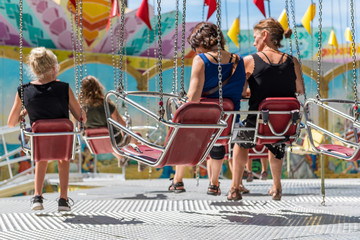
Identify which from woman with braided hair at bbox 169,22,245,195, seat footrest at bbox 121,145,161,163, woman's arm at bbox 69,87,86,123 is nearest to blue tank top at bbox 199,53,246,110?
woman with braided hair at bbox 169,22,245,195

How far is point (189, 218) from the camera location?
3.88 metres

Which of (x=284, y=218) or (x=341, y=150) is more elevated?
(x=341, y=150)

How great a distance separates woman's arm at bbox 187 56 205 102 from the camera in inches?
148

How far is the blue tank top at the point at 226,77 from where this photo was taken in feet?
12.6

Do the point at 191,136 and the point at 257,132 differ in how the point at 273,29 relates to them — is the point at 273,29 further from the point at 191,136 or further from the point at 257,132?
the point at 191,136

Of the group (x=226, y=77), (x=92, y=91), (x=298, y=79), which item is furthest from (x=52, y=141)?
(x=298, y=79)

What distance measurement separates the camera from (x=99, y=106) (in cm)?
550

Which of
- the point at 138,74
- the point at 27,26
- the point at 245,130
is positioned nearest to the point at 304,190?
the point at 245,130

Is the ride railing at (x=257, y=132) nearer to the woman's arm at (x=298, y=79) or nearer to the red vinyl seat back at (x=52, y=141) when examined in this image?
the woman's arm at (x=298, y=79)

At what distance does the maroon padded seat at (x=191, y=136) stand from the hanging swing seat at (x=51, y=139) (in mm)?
838

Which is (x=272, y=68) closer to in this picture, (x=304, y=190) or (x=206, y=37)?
(x=206, y=37)

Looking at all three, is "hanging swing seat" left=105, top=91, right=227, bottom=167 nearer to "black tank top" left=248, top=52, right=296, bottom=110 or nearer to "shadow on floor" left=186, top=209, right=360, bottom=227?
"shadow on floor" left=186, top=209, right=360, bottom=227

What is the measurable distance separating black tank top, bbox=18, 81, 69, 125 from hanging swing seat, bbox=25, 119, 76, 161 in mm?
177

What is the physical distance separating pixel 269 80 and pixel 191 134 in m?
1.25
